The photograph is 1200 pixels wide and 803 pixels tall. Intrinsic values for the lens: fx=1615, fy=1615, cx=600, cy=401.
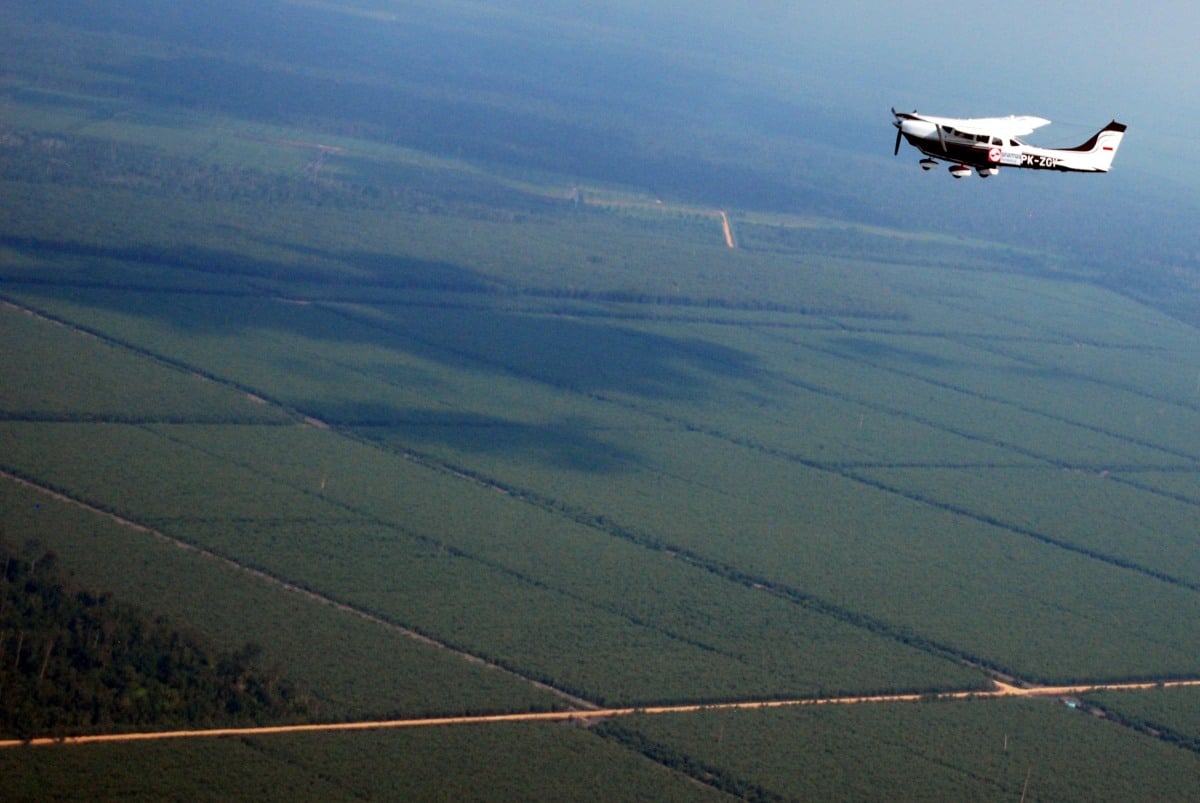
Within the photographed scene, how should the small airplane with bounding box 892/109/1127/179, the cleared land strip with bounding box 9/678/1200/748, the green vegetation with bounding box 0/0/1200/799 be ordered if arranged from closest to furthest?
the small airplane with bounding box 892/109/1127/179 → the cleared land strip with bounding box 9/678/1200/748 → the green vegetation with bounding box 0/0/1200/799

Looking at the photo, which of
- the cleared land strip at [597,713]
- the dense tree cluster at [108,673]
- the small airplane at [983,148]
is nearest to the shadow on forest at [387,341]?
the cleared land strip at [597,713]

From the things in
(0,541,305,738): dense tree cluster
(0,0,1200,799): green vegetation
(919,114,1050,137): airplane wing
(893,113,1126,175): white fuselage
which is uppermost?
(919,114,1050,137): airplane wing

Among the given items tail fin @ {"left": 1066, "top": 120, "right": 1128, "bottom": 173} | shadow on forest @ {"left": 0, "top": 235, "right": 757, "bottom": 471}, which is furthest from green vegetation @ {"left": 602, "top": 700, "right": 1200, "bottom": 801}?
shadow on forest @ {"left": 0, "top": 235, "right": 757, "bottom": 471}

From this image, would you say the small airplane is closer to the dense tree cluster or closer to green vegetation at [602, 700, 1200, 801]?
green vegetation at [602, 700, 1200, 801]

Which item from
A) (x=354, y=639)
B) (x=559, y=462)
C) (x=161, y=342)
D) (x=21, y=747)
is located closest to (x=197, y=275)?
(x=161, y=342)

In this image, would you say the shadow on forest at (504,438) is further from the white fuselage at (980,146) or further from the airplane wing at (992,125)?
the white fuselage at (980,146)

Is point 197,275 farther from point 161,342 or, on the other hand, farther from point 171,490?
point 171,490

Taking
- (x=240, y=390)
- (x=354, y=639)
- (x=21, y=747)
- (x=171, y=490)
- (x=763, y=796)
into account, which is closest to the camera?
(x=21, y=747)
